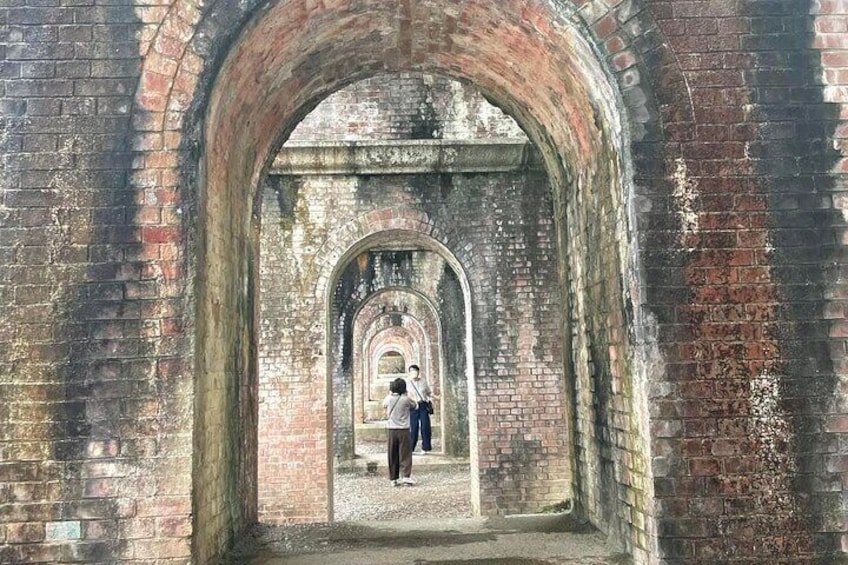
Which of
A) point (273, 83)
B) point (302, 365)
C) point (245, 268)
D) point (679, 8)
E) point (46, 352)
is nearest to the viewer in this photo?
point (46, 352)

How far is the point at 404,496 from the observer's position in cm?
1205

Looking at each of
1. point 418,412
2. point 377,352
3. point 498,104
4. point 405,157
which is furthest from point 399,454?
point 377,352

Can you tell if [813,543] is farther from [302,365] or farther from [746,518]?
[302,365]

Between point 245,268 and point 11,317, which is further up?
point 245,268

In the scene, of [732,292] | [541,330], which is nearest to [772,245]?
[732,292]

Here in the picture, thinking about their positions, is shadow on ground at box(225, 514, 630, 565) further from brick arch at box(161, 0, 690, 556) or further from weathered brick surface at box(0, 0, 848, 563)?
weathered brick surface at box(0, 0, 848, 563)

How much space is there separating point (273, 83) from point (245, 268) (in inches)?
55.4

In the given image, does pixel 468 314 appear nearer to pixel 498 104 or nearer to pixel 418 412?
pixel 498 104

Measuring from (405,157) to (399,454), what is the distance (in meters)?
6.13

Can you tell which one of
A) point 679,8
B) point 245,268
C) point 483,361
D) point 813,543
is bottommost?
point 813,543

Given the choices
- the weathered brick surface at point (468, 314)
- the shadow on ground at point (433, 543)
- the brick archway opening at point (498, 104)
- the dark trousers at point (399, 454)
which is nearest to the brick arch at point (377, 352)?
the dark trousers at point (399, 454)

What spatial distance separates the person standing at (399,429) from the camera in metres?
12.5

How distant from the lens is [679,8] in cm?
386

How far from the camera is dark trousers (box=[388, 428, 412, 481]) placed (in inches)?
514
